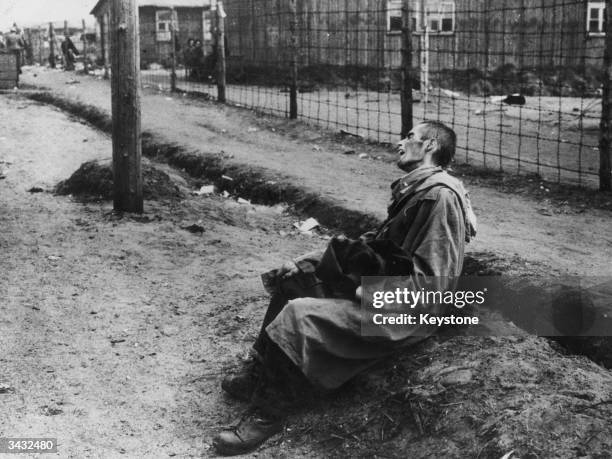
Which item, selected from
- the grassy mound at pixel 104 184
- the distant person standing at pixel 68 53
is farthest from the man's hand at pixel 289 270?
the distant person standing at pixel 68 53

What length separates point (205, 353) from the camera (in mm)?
4680

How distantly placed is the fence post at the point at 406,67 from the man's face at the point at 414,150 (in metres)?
6.67

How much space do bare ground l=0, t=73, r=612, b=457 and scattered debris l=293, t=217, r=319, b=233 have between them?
0.56ft

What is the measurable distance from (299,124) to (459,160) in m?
3.48

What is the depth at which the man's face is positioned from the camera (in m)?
3.61

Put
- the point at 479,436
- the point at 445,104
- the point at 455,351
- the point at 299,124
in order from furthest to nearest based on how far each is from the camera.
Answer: the point at 445,104
the point at 299,124
the point at 455,351
the point at 479,436

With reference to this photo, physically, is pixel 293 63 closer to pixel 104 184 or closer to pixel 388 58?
pixel 104 184

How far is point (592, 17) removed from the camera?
23.5 m

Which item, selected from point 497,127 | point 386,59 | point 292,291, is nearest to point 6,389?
point 292,291

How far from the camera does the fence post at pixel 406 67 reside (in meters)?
10.1

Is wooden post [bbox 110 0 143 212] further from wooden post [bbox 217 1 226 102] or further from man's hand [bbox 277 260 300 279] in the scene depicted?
wooden post [bbox 217 1 226 102]

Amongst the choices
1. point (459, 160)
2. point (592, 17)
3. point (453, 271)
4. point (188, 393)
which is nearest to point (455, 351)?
point (453, 271)

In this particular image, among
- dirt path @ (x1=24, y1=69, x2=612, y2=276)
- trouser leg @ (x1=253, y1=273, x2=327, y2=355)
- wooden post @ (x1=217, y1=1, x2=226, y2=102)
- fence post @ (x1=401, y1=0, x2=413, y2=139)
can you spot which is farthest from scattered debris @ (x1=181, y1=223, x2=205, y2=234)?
wooden post @ (x1=217, y1=1, x2=226, y2=102)

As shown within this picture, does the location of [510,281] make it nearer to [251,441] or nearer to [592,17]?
[251,441]
